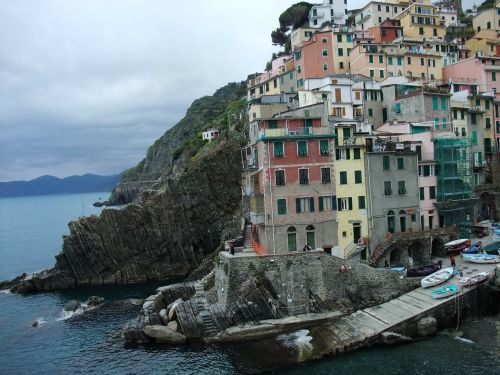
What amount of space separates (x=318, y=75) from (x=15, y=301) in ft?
188

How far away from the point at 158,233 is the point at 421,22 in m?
63.9

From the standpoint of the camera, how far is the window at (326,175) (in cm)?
4684

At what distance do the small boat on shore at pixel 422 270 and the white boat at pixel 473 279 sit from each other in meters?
3.73

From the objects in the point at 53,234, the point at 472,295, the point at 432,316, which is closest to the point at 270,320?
the point at 432,316

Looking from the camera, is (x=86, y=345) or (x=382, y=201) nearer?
(x=86, y=345)

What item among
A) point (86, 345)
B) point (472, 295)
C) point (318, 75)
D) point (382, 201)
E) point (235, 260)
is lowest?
point (86, 345)

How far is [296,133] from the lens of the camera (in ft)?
152

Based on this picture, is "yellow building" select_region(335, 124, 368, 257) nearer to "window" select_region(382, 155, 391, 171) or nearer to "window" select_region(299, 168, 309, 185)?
"window" select_region(382, 155, 391, 171)

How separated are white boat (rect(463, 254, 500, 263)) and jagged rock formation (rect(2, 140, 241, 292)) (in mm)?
37734

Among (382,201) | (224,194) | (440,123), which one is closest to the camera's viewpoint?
(382,201)

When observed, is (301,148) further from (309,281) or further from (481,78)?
(481,78)

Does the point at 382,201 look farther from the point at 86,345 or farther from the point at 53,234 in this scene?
the point at 53,234

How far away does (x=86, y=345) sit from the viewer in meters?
44.2

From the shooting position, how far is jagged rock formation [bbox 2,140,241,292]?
72562 mm
